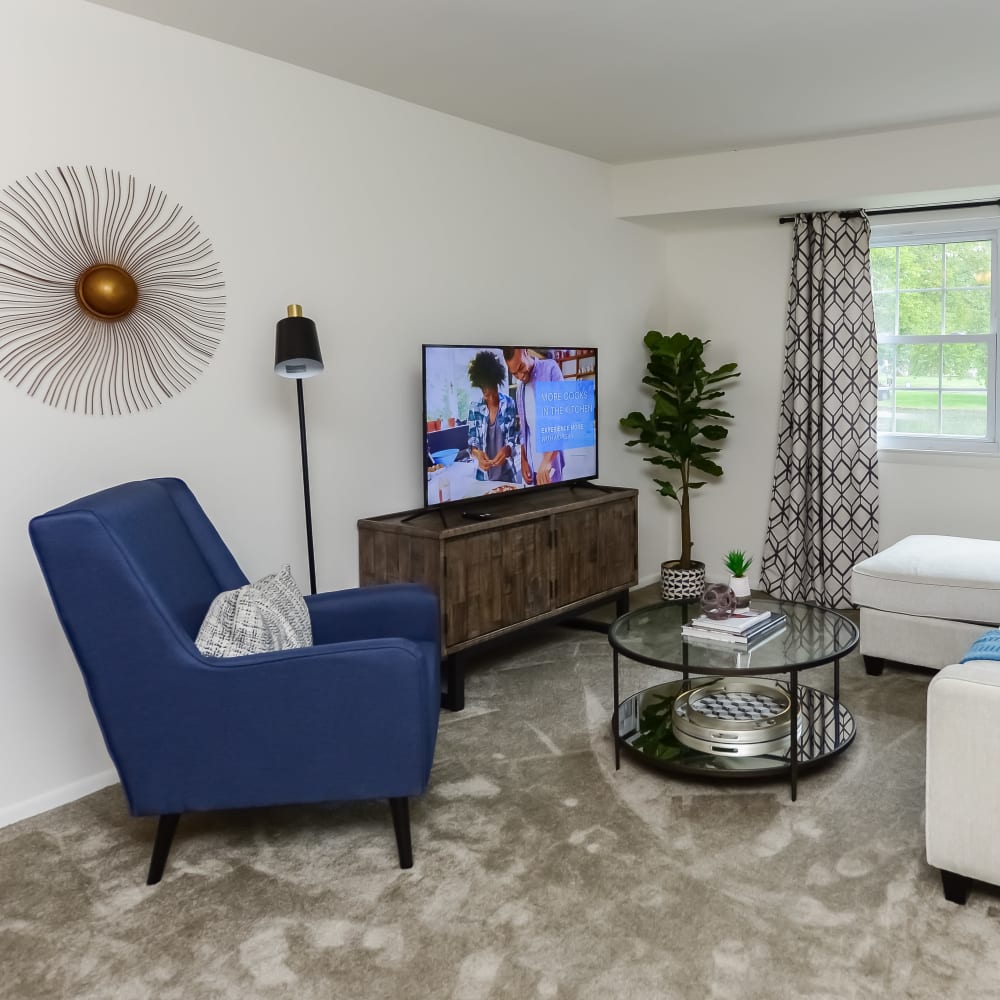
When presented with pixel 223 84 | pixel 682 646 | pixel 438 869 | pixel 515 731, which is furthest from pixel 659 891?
pixel 223 84

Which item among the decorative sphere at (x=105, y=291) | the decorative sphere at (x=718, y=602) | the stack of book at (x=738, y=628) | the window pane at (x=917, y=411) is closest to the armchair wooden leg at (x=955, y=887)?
the stack of book at (x=738, y=628)

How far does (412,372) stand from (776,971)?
271 cm

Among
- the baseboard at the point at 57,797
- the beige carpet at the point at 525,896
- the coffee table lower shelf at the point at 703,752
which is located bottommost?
the beige carpet at the point at 525,896

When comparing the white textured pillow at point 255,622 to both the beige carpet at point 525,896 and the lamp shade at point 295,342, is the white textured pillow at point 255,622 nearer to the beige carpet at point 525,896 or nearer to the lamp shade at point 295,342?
the beige carpet at point 525,896

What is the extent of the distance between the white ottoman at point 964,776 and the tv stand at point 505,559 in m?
1.83

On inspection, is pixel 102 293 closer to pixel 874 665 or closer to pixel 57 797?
pixel 57 797

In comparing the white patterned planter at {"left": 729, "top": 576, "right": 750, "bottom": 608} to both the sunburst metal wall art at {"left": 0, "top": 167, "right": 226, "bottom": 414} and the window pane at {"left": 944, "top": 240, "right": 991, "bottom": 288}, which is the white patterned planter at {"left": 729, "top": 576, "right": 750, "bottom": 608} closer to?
the sunburst metal wall art at {"left": 0, "top": 167, "right": 226, "bottom": 414}

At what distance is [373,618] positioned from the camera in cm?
305

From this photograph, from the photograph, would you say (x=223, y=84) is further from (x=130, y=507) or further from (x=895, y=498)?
(x=895, y=498)

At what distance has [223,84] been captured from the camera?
3334 millimetres

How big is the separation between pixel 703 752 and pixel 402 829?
3.47ft

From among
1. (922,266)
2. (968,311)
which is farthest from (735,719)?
(922,266)

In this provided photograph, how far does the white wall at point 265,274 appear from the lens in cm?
289

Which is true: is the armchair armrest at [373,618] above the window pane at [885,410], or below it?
below
